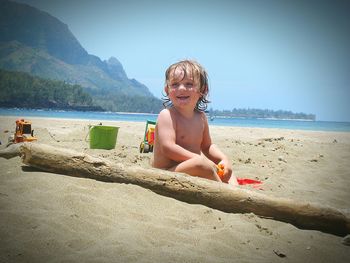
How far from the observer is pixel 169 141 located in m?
2.97

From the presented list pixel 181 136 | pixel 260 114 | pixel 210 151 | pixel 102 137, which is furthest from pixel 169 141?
pixel 260 114

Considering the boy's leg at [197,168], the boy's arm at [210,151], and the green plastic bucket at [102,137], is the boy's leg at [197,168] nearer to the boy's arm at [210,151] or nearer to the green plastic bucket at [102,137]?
A: the boy's arm at [210,151]

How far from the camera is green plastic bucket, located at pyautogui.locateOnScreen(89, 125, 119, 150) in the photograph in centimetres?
627

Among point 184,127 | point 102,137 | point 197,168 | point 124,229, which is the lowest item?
point 124,229

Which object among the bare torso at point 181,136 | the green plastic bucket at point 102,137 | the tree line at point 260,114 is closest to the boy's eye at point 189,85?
the bare torso at point 181,136

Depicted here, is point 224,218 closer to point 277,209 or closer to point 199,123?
point 277,209

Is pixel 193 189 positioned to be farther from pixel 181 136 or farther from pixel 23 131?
pixel 23 131

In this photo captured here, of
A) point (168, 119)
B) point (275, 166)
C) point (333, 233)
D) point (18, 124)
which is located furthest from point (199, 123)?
point (18, 124)

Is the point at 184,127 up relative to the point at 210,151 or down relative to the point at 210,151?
up

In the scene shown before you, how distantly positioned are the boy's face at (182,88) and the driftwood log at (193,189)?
0.96 metres

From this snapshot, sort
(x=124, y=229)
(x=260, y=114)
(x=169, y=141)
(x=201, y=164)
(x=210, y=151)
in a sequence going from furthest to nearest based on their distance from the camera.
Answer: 1. (x=260, y=114)
2. (x=210, y=151)
3. (x=169, y=141)
4. (x=201, y=164)
5. (x=124, y=229)

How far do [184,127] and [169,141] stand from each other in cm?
34

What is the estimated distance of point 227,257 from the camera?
179 cm

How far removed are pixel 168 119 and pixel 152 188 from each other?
31.7 inches
